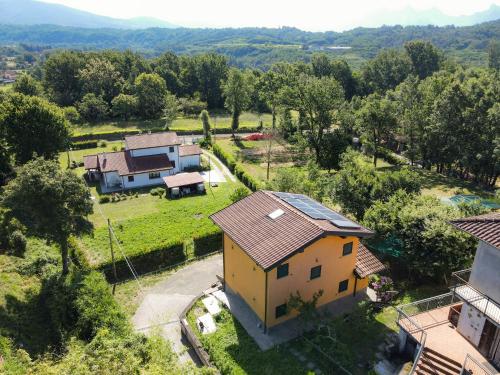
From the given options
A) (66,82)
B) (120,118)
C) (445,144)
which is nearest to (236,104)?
(120,118)

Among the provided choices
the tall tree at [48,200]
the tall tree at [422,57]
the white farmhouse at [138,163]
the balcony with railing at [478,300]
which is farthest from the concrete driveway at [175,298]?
the tall tree at [422,57]

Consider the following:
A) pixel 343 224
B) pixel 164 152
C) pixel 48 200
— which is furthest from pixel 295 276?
pixel 164 152

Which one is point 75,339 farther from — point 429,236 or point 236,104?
point 236,104

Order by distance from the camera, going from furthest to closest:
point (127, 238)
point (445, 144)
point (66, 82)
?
point (66, 82) → point (445, 144) → point (127, 238)

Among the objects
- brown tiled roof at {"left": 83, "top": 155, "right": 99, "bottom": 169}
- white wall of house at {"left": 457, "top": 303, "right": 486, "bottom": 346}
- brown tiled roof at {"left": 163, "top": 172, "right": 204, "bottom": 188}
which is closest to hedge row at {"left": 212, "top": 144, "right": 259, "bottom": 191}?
brown tiled roof at {"left": 163, "top": 172, "right": 204, "bottom": 188}

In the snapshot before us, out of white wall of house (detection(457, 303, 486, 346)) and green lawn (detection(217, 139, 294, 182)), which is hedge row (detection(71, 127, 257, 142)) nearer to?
green lawn (detection(217, 139, 294, 182))

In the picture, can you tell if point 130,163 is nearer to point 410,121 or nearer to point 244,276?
point 244,276

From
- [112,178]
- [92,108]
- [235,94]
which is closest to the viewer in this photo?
[112,178]
